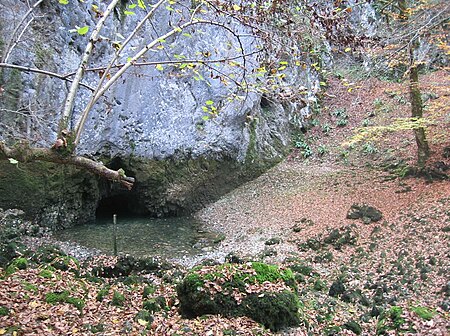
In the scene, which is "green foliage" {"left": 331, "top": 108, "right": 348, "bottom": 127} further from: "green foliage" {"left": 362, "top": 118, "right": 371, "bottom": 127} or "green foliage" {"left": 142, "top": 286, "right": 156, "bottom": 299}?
"green foliage" {"left": 142, "top": 286, "right": 156, "bottom": 299}

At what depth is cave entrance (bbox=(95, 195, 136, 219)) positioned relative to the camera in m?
14.6

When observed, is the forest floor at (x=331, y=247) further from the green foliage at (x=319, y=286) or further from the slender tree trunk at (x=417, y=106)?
the slender tree trunk at (x=417, y=106)

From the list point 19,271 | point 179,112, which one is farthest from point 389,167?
point 19,271

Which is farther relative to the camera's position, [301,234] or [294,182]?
[294,182]

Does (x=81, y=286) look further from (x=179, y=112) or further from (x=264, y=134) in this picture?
(x=264, y=134)

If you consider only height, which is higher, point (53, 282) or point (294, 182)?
point (294, 182)

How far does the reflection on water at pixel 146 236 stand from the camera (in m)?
11.0

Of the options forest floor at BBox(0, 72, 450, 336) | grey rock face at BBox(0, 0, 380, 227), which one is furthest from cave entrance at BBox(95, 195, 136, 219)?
forest floor at BBox(0, 72, 450, 336)

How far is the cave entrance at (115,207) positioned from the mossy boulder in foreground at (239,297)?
9.64 m

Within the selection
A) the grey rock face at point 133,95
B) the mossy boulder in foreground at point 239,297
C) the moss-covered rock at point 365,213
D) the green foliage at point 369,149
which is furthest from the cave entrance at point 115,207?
the green foliage at point 369,149

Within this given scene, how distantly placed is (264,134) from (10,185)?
1069 cm

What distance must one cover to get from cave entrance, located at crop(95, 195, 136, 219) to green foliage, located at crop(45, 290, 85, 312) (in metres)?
9.31

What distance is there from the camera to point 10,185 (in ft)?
35.9

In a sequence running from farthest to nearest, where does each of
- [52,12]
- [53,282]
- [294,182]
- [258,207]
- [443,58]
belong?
1. [443,58]
2. [294,182]
3. [258,207]
4. [52,12]
5. [53,282]
